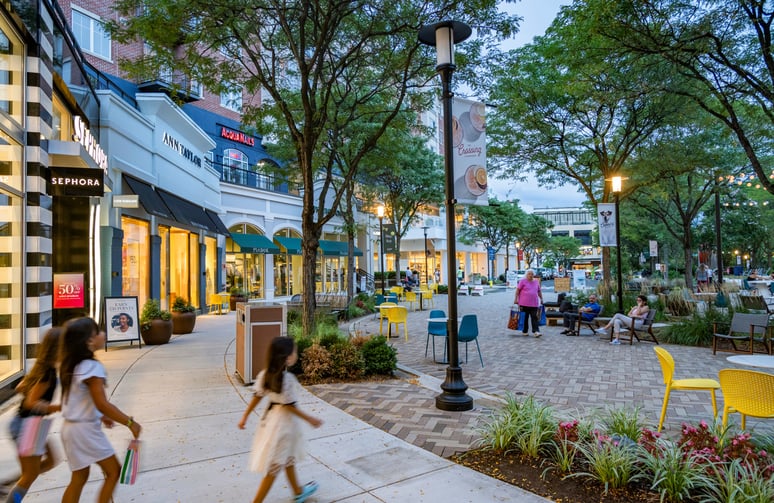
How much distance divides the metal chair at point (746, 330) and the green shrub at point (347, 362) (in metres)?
7.32

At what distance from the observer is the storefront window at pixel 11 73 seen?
22.1ft

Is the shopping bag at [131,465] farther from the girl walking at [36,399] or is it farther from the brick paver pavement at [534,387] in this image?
the brick paver pavement at [534,387]

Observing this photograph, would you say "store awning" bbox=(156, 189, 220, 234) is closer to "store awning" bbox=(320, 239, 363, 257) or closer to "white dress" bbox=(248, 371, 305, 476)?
"store awning" bbox=(320, 239, 363, 257)

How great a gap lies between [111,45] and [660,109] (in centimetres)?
2172

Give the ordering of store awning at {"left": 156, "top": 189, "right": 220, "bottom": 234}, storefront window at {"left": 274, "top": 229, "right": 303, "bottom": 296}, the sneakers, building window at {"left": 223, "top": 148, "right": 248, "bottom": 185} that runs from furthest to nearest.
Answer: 1. storefront window at {"left": 274, "top": 229, "right": 303, "bottom": 296}
2. building window at {"left": 223, "top": 148, "right": 248, "bottom": 185}
3. store awning at {"left": 156, "top": 189, "right": 220, "bottom": 234}
4. the sneakers

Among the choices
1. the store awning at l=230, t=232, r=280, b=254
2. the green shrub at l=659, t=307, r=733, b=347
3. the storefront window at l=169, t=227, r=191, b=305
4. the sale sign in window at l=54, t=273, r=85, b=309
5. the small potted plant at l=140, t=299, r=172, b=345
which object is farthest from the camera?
the store awning at l=230, t=232, r=280, b=254

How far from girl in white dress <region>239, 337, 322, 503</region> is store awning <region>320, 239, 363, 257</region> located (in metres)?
27.2

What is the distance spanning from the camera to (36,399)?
3.01m

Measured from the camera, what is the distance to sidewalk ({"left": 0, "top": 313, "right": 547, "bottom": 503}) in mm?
3793

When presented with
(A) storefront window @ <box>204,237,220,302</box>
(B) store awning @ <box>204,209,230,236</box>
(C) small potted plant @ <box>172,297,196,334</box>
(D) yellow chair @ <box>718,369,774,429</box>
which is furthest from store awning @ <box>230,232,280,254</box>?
(D) yellow chair @ <box>718,369,774,429</box>

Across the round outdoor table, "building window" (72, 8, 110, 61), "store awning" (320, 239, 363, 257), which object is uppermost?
"building window" (72, 8, 110, 61)

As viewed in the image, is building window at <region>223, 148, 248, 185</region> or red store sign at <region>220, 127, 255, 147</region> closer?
building window at <region>223, 148, 248, 185</region>

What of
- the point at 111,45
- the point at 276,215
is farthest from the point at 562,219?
the point at 111,45

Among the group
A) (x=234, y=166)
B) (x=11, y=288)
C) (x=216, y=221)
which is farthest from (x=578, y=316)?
(x=234, y=166)
